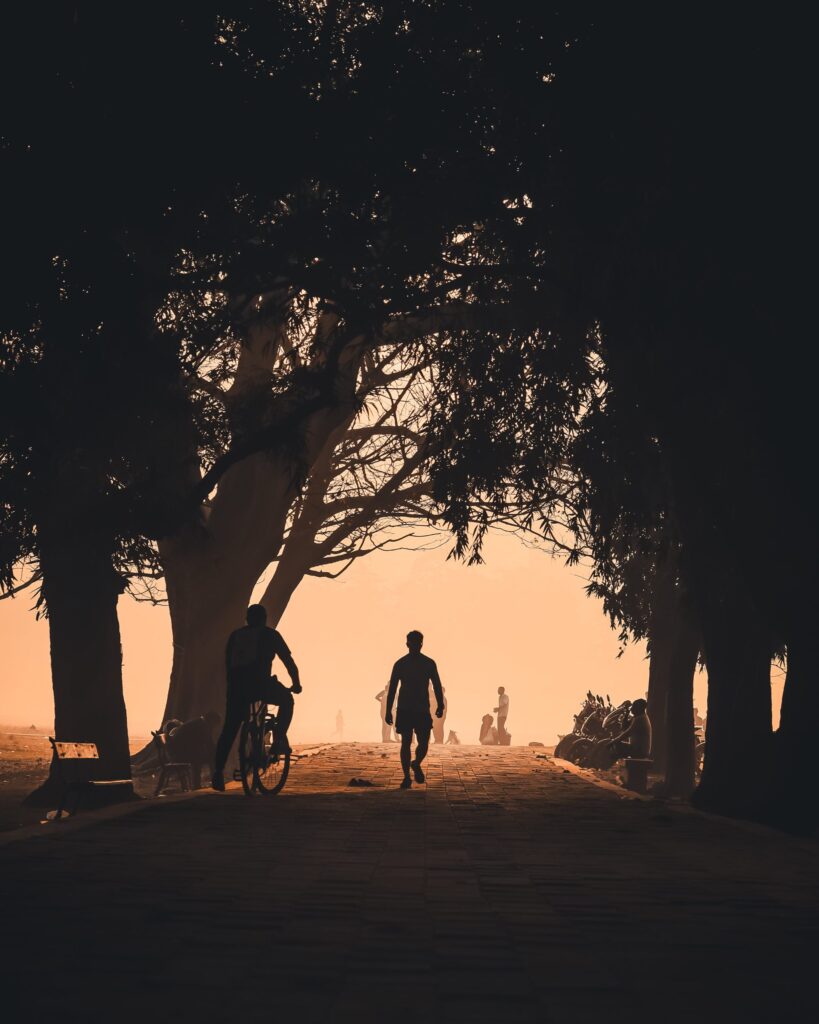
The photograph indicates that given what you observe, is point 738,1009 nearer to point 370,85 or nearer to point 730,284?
point 730,284

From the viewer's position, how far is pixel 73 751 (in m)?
12.5

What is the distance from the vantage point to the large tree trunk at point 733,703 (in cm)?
1438

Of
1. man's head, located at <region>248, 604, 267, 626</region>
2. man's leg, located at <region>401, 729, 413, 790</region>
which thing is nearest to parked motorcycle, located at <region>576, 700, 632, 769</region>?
man's leg, located at <region>401, 729, 413, 790</region>

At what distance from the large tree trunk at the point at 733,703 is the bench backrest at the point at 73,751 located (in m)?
6.22

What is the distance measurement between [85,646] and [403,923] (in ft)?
36.3

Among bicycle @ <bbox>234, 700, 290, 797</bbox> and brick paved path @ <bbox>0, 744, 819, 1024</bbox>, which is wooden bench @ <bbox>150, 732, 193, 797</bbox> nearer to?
bicycle @ <bbox>234, 700, 290, 797</bbox>

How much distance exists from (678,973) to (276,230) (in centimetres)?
947

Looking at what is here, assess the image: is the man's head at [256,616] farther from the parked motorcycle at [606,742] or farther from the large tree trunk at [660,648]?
the large tree trunk at [660,648]

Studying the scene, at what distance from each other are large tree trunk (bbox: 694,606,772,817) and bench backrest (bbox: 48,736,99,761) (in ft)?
20.4

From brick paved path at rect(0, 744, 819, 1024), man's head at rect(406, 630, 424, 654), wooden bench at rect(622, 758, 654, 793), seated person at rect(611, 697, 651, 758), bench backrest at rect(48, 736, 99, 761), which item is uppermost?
man's head at rect(406, 630, 424, 654)

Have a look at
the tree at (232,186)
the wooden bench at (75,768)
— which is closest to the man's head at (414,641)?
the tree at (232,186)

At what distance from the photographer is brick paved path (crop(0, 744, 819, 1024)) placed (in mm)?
4344

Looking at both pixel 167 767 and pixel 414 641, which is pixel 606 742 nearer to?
pixel 167 767

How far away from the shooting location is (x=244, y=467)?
89.1ft
